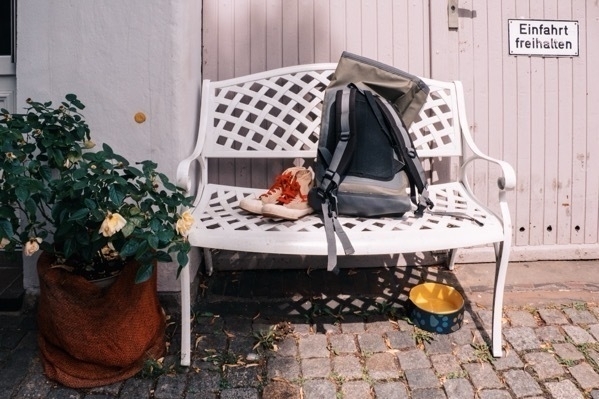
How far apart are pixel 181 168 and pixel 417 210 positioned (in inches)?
44.5

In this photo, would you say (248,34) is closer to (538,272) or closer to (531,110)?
(531,110)

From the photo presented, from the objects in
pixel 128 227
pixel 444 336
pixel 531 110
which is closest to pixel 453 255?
pixel 444 336

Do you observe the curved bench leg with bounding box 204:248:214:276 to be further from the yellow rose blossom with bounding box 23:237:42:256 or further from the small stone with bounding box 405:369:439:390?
the small stone with bounding box 405:369:439:390

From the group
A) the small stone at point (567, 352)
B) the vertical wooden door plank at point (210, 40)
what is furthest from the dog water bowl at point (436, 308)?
the vertical wooden door plank at point (210, 40)

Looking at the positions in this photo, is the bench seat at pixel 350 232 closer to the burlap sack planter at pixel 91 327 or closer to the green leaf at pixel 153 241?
the green leaf at pixel 153 241

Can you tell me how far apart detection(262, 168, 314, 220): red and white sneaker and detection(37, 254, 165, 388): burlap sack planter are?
0.66 meters

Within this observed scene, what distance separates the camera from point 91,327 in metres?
2.13

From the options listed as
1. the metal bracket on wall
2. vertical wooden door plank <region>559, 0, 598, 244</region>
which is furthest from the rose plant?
vertical wooden door plank <region>559, 0, 598, 244</region>

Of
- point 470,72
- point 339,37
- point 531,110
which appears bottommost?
point 531,110

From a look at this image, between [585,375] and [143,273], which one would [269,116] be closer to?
[143,273]

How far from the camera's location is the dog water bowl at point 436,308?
2500 millimetres

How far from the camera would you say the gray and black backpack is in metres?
2.40

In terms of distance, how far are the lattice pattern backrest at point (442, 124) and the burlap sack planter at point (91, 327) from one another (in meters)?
1.75

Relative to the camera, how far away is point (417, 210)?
97.7 inches
